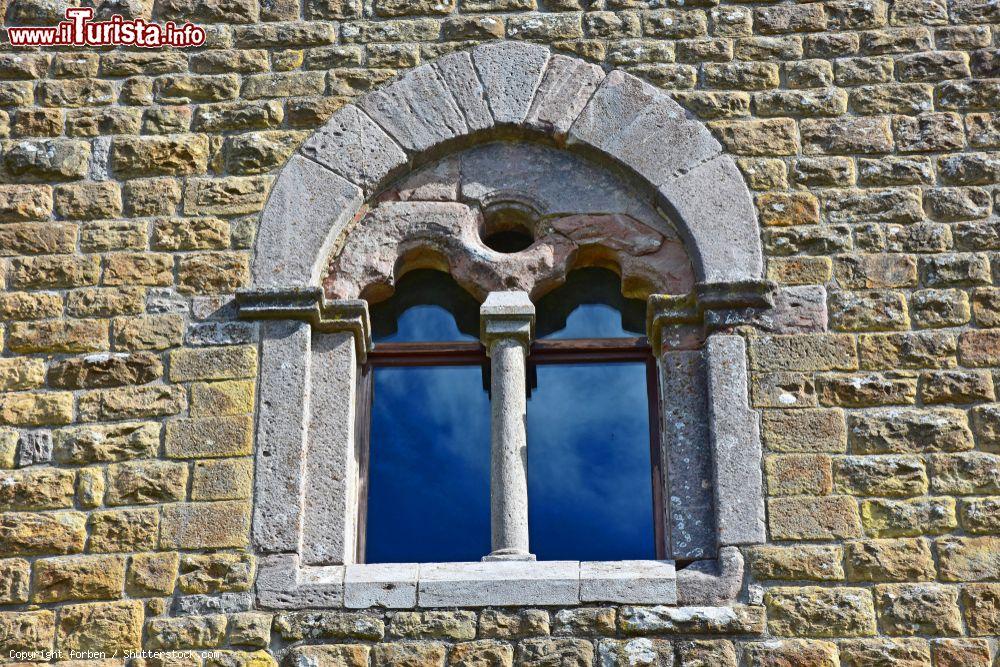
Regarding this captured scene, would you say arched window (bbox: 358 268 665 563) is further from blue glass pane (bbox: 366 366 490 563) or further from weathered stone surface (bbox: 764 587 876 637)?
weathered stone surface (bbox: 764 587 876 637)

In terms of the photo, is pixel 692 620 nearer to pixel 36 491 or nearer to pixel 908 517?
pixel 908 517

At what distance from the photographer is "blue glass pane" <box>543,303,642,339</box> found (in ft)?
19.0

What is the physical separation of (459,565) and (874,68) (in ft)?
8.44

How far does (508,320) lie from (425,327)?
411 millimetres

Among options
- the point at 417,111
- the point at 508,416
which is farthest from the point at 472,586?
the point at 417,111

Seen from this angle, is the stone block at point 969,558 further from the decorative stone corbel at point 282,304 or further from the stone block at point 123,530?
the stone block at point 123,530

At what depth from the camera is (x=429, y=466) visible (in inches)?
219

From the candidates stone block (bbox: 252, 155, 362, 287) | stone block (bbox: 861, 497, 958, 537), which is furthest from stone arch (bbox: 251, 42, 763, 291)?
stone block (bbox: 861, 497, 958, 537)

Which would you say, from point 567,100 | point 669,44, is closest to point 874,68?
point 669,44

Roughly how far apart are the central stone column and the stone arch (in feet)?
2.19

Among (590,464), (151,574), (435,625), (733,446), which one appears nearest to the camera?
(435,625)

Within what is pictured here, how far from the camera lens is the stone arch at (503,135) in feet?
18.5

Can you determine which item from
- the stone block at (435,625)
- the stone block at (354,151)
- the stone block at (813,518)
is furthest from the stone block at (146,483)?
the stone block at (813,518)

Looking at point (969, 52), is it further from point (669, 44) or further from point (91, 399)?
point (91, 399)
